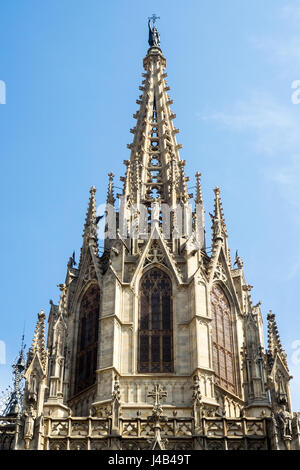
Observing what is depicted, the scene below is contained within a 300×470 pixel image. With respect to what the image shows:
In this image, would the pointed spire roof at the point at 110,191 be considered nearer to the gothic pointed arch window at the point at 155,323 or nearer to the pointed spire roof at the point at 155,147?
the pointed spire roof at the point at 155,147

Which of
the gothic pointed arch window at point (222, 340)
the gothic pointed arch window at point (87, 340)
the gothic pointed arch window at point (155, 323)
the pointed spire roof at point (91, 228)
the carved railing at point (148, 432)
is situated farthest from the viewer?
the pointed spire roof at point (91, 228)

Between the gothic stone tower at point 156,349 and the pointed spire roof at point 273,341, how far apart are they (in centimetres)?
7

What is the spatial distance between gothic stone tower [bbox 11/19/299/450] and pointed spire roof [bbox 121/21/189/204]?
27 cm

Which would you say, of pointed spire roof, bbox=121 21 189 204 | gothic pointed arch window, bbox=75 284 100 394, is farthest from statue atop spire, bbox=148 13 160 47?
gothic pointed arch window, bbox=75 284 100 394

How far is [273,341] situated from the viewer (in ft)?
152

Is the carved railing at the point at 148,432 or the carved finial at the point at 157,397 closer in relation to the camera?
the carved railing at the point at 148,432

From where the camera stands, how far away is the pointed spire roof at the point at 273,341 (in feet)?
149

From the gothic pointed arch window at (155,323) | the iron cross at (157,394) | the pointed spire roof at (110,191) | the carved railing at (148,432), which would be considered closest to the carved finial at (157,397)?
the iron cross at (157,394)

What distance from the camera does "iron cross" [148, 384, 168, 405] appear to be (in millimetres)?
41878

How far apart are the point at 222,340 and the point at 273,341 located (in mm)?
2590

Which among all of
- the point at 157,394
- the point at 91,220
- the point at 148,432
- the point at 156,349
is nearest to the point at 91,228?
the point at 91,220

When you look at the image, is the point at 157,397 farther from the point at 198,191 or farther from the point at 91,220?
the point at 198,191

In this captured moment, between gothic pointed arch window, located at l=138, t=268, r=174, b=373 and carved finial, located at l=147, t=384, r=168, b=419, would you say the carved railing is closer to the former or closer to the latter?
carved finial, located at l=147, t=384, r=168, b=419
